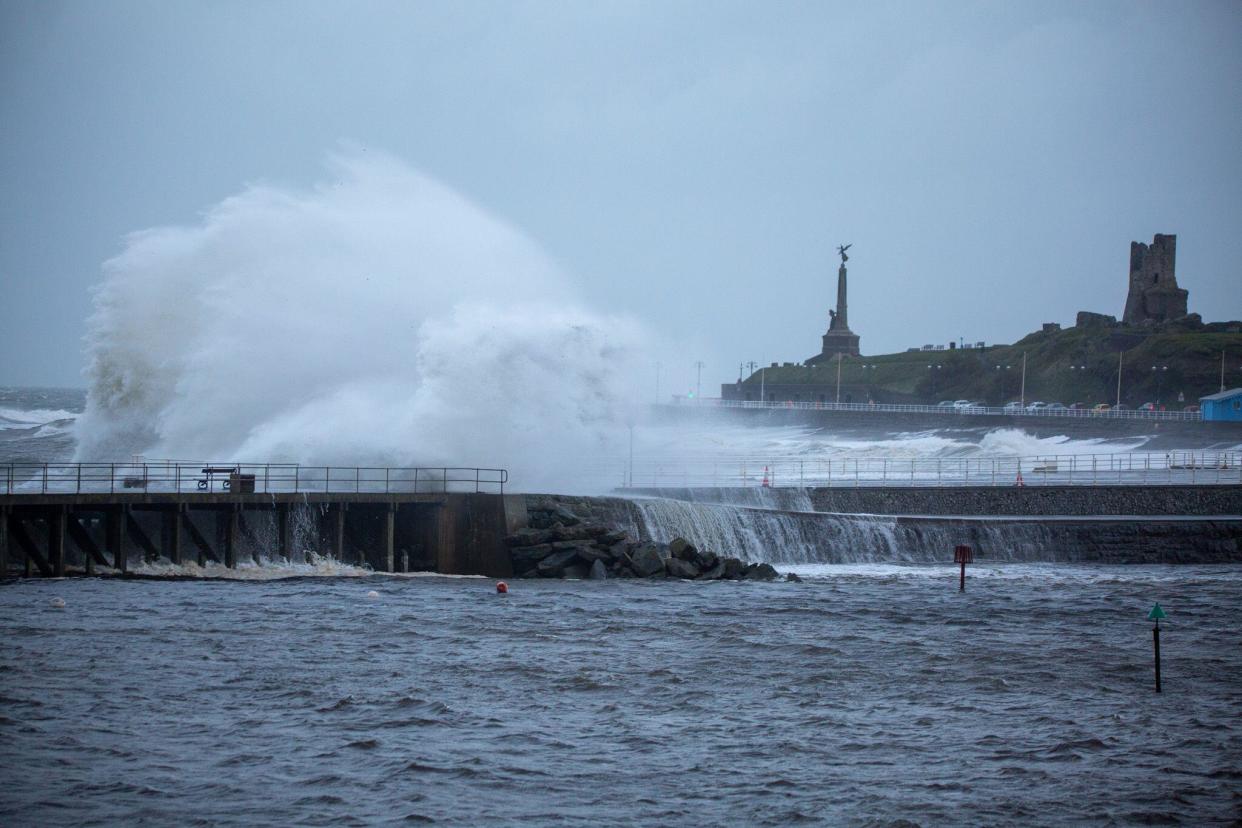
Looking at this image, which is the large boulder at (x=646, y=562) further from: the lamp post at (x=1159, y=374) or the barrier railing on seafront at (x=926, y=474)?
the lamp post at (x=1159, y=374)

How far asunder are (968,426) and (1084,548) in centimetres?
4908

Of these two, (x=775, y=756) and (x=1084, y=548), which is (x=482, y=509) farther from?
(x=1084, y=548)

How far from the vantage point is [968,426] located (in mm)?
81250

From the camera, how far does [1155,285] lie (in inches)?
4796

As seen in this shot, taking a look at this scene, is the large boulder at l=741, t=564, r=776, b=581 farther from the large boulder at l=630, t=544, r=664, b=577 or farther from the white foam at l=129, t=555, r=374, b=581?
the white foam at l=129, t=555, r=374, b=581

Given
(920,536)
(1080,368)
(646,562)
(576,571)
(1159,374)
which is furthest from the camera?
(1080,368)

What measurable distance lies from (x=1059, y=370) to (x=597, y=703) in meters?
98.4

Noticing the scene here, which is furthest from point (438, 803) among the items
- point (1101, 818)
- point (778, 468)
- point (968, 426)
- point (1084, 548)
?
point (968, 426)

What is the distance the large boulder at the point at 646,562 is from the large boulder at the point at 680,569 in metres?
0.15

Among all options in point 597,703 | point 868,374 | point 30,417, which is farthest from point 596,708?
point 868,374

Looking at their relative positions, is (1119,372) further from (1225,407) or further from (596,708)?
(596,708)

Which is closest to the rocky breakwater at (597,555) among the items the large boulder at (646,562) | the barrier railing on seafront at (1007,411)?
the large boulder at (646,562)

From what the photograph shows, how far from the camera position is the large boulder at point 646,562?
1042 inches

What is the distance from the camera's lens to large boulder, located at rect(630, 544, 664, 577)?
26469mm
